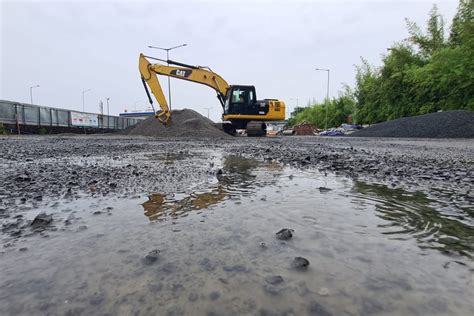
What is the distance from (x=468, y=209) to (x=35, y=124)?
2541 cm

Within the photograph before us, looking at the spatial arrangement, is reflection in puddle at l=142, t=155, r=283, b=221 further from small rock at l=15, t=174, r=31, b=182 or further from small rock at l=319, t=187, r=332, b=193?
small rock at l=15, t=174, r=31, b=182

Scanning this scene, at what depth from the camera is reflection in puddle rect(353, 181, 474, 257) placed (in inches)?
55.8

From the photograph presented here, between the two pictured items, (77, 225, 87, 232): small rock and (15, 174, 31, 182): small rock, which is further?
(15, 174, 31, 182): small rock

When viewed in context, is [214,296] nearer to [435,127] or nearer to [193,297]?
[193,297]

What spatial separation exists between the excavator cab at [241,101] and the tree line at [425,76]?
15.8m

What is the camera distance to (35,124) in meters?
21.5

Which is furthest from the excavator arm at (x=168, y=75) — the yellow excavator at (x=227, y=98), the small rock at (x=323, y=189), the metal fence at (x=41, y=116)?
the small rock at (x=323, y=189)

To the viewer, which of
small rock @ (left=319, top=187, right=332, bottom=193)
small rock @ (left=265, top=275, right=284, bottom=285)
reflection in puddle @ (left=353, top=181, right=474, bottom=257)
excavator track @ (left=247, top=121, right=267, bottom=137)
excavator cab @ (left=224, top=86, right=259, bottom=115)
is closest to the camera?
small rock @ (left=265, top=275, right=284, bottom=285)

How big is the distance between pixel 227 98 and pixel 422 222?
16635mm

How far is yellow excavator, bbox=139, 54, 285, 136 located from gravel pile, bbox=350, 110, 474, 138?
6465 mm

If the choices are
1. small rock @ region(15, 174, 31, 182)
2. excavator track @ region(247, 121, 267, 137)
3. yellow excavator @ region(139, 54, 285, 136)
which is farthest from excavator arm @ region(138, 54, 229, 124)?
small rock @ region(15, 174, 31, 182)

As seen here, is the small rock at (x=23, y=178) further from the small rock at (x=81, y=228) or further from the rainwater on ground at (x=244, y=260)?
the small rock at (x=81, y=228)

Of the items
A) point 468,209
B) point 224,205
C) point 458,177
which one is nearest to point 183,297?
point 224,205

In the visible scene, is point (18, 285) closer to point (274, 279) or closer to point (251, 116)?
point (274, 279)
